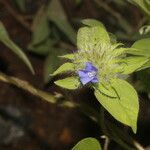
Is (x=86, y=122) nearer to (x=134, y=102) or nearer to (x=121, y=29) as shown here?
(x=121, y=29)

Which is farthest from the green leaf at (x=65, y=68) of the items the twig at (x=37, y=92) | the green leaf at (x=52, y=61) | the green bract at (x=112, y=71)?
the green leaf at (x=52, y=61)

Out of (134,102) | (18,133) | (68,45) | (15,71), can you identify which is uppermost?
(134,102)

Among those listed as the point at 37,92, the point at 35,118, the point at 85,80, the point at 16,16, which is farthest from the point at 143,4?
the point at 16,16

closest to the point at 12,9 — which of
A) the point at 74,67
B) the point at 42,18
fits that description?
the point at 42,18

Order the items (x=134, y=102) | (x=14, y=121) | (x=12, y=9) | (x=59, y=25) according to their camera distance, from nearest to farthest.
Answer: (x=134, y=102), (x=59, y=25), (x=14, y=121), (x=12, y=9)

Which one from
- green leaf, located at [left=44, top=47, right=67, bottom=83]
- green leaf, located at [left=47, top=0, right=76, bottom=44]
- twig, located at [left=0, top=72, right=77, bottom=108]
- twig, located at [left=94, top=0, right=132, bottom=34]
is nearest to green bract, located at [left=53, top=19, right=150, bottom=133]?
twig, located at [left=0, top=72, right=77, bottom=108]

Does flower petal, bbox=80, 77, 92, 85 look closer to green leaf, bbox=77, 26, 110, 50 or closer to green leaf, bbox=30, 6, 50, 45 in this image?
green leaf, bbox=77, 26, 110, 50
